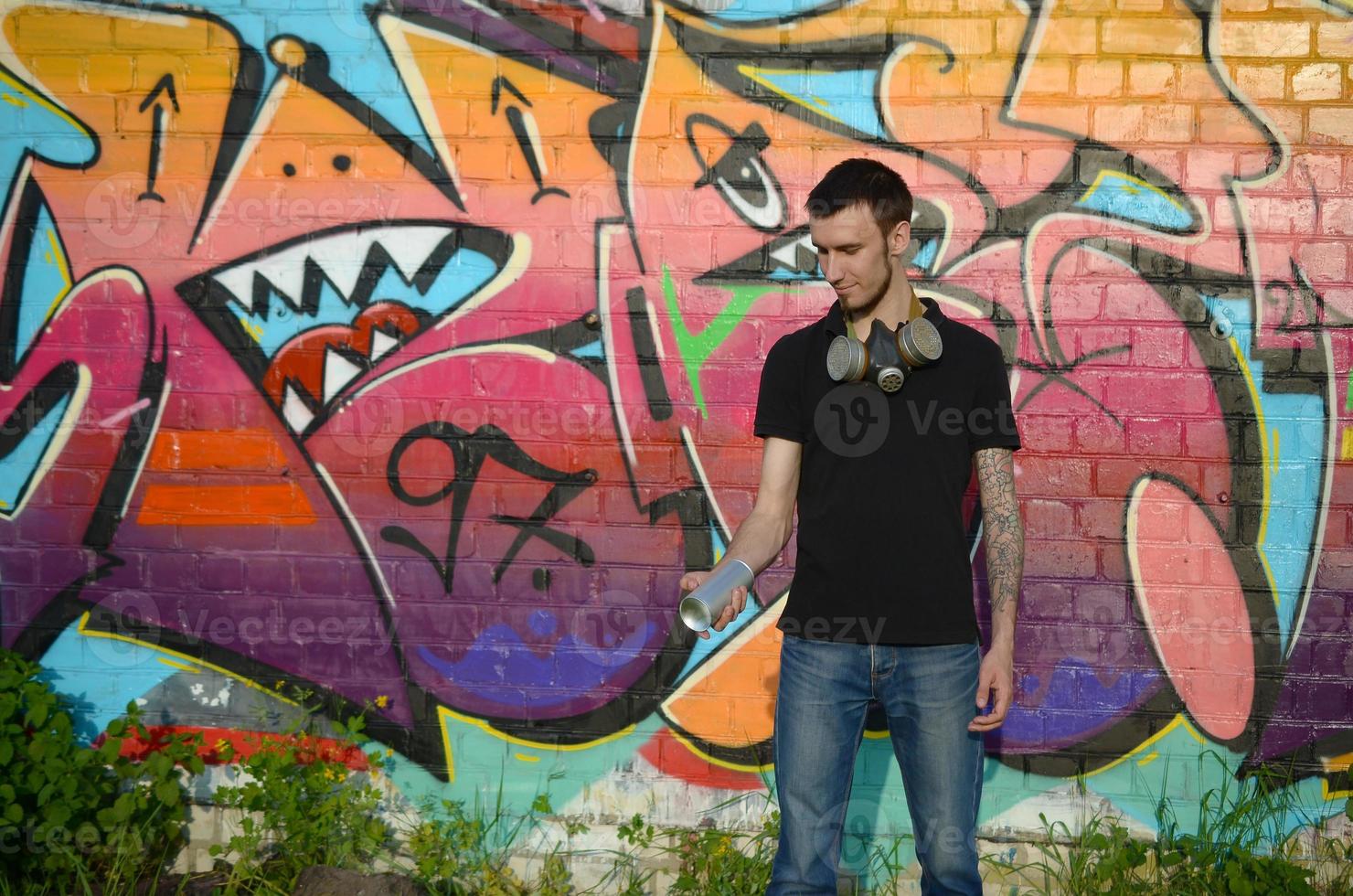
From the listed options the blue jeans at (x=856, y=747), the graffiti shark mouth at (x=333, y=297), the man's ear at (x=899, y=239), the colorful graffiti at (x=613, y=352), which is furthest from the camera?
the graffiti shark mouth at (x=333, y=297)

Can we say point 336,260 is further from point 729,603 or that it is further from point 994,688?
point 994,688

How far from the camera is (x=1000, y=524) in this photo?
2666 mm

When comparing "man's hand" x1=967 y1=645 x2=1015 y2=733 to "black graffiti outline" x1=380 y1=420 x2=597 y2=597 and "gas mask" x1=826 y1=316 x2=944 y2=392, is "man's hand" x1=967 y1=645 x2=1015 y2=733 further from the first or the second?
"black graffiti outline" x1=380 y1=420 x2=597 y2=597

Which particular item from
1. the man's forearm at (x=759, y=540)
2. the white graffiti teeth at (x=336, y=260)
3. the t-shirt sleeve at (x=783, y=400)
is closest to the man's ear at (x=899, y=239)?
the t-shirt sleeve at (x=783, y=400)

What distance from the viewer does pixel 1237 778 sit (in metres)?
3.60

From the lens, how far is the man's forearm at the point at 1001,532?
8.62 ft

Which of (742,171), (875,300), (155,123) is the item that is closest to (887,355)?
(875,300)

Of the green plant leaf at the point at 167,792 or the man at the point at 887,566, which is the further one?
the green plant leaf at the point at 167,792

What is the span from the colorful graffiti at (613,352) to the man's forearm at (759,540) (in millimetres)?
981

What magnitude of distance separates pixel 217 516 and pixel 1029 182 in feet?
10.2

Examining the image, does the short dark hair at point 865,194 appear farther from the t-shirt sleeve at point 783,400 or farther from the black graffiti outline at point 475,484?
the black graffiti outline at point 475,484

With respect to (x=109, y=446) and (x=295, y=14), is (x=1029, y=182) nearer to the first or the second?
(x=295, y=14)

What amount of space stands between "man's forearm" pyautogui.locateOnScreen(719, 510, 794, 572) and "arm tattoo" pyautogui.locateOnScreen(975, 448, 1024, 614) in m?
0.52

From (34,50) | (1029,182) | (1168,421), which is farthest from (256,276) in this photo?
(1168,421)
